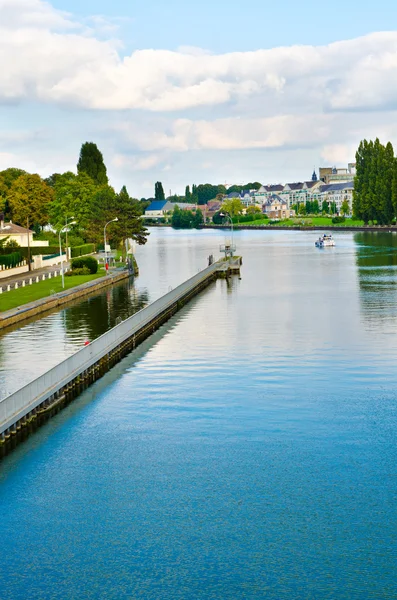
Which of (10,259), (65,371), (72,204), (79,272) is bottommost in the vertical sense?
(65,371)

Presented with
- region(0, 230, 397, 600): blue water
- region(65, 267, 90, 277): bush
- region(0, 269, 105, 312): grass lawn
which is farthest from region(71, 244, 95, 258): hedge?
region(0, 230, 397, 600): blue water

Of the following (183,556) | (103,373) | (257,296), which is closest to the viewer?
(183,556)

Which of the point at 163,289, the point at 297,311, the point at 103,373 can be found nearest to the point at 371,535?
the point at 103,373

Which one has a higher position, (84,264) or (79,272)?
(84,264)

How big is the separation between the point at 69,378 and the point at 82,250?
88.7m

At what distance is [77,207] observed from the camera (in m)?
152

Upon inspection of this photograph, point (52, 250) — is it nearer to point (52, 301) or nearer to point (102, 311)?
point (52, 301)

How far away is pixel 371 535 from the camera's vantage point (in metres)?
25.2

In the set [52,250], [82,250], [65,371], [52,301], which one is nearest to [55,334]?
[52,301]

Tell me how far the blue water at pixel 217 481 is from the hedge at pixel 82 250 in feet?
236

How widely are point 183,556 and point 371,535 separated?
5.98 metres

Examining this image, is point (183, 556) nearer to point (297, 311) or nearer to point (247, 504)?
point (247, 504)

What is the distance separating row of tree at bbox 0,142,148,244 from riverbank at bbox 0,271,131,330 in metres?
32.7

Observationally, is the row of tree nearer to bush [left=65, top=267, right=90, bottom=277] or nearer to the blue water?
bush [left=65, top=267, right=90, bottom=277]
